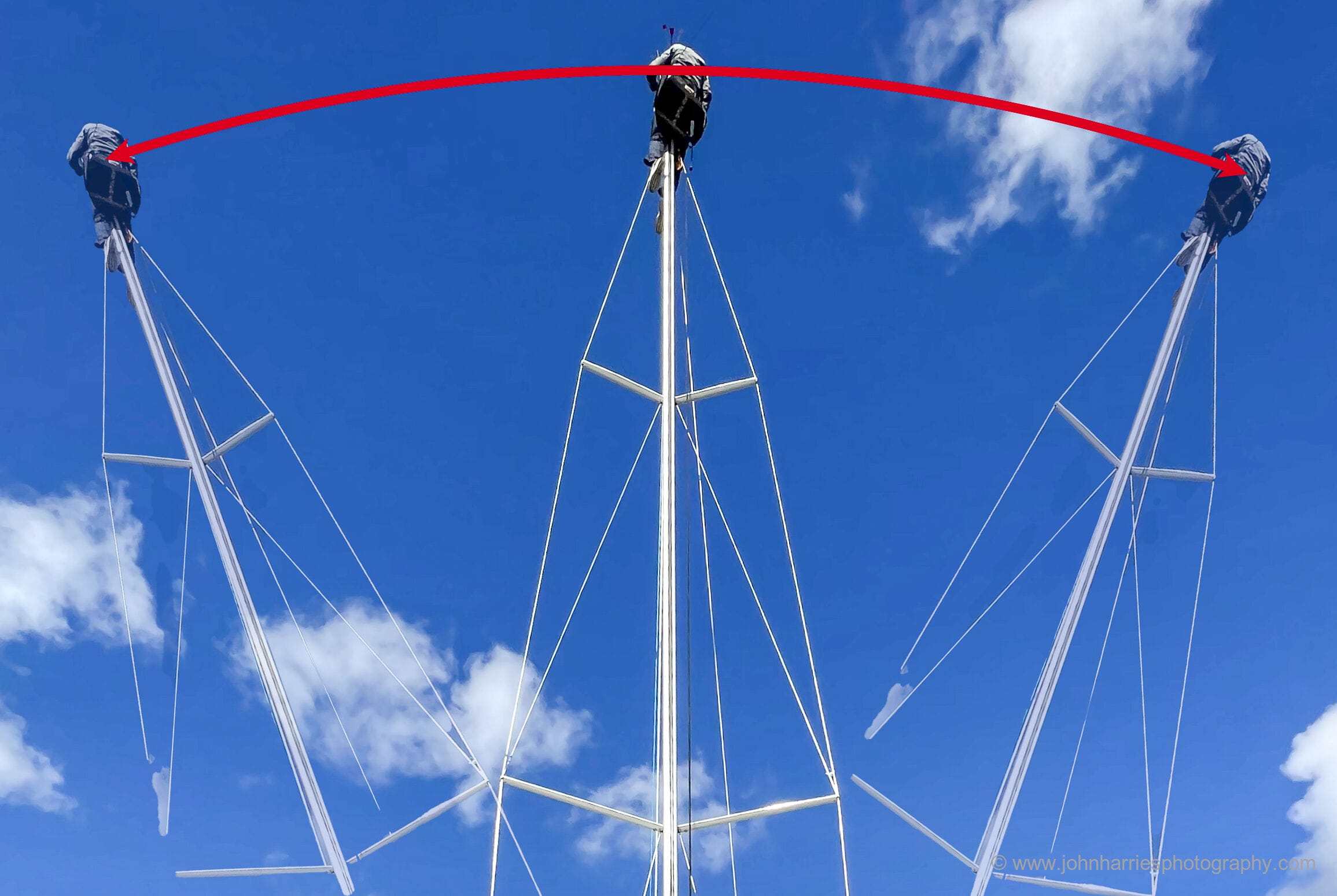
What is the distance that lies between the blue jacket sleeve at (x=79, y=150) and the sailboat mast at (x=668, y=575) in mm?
13752

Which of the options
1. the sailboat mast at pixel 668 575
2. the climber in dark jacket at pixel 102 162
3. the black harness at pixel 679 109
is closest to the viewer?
the sailboat mast at pixel 668 575

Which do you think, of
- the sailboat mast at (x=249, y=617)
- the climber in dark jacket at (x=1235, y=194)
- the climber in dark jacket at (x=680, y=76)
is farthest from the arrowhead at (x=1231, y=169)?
the sailboat mast at (x=249, y=617)

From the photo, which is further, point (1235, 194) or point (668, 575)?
point (1235, 194)

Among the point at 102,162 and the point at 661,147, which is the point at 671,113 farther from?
the point at 102,162

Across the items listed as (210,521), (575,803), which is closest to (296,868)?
(575,803)

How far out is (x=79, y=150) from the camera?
837 inches

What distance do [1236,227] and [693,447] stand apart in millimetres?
15299

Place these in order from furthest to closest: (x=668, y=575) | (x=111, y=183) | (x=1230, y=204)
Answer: (x=1230, y=204) < (x=111, y=183) < (x=668, y=575)

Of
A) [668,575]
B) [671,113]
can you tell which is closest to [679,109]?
[671,113]

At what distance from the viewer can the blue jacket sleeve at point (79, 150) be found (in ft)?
69.7

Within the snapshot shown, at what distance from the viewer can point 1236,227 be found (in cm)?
2238

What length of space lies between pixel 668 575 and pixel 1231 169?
691 inches

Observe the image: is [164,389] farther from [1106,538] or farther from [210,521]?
[1106,538]

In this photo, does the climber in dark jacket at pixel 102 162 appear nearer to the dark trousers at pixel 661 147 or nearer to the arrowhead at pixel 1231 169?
the dark trousers at pixel 661 147
